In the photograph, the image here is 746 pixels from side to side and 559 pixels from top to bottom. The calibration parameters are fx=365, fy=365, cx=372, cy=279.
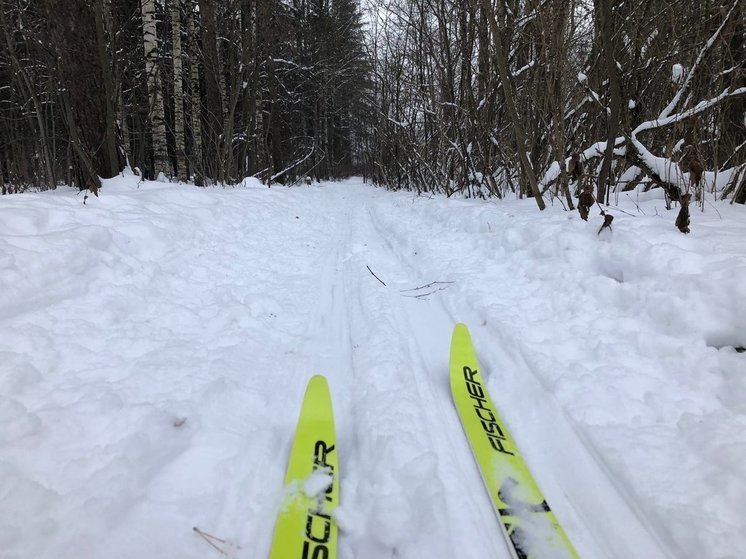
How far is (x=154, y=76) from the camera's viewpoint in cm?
818

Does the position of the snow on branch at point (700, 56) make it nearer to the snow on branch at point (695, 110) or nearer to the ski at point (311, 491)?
the snow on branch at point (695, 110)

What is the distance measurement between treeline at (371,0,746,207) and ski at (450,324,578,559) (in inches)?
113

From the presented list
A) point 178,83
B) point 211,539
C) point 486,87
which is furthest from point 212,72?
point 211,539

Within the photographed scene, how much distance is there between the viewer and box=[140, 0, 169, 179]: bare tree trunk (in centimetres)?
793

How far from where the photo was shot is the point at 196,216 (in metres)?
4.96

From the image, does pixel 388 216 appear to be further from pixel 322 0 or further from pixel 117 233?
pixel 322 0

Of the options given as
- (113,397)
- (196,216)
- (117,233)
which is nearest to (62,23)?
(196,216)

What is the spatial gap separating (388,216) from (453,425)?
23.2 ft

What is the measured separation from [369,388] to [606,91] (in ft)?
19.0

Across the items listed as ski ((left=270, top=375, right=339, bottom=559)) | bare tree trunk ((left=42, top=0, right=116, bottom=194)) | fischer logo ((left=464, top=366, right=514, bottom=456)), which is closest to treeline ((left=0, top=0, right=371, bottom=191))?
bare tree trunk ((left=42, top=0, right=116, bottom=194))

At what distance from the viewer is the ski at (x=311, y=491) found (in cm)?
132

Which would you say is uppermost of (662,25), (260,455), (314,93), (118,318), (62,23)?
(314,93)

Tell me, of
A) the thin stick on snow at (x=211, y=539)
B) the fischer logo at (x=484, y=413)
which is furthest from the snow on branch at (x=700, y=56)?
the thin stick on snow at (x=211, y=539)

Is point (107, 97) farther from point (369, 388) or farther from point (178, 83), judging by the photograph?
point (369, 388)
